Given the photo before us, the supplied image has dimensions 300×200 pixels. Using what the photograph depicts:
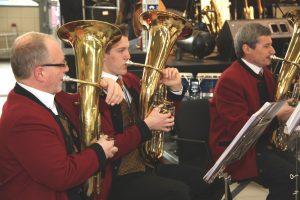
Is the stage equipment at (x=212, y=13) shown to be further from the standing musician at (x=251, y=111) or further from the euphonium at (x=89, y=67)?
the euphonium at (x=89, y=67)

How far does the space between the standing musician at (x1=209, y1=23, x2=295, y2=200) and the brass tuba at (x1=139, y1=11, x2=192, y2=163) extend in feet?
1.96

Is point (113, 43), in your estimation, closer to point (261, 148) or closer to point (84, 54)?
point (84, 54)

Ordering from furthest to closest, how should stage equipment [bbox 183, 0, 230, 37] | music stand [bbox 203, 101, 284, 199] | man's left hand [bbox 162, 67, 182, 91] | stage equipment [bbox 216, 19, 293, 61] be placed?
stage equipment [bbox 183, 0, 230, 37], stage equipment [bbox 216, 19, 293, 61], man's left hand [bbox 162, 67, 182, 91], music stand [bbox 203, 101, 284, 199]

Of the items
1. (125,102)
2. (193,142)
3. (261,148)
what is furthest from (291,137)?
(125,102)

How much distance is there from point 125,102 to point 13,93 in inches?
29.9

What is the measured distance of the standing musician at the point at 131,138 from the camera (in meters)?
2.39

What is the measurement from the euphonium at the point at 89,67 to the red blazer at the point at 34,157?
0.19 m

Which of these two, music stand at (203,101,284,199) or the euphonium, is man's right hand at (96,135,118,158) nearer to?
the euphonium

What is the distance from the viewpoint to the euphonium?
2137 millimetres

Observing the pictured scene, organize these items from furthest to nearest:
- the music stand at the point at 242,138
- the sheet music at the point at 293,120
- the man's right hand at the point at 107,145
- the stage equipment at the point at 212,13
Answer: the stage equipment at the point at 212,13, the sheet music at the point at 293,120, the music stand at the point at 242,138, the man's right hand at the point at 107,145

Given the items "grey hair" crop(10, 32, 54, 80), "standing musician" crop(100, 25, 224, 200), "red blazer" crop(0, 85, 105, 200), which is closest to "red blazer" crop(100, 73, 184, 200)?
"standing musician" crop(100, 25, 224, 200)

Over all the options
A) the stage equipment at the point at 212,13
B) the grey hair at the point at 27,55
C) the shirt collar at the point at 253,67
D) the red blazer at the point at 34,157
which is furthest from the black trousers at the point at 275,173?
the stage equipment at the point at 212,13

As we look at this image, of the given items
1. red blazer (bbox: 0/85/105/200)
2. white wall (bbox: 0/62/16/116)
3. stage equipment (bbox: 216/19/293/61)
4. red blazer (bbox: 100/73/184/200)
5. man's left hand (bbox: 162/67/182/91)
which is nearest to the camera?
red blazer (bbox: 0/85/105/200)

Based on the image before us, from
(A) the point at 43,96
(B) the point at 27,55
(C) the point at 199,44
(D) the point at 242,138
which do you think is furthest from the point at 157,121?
(C) the point at 199,44
